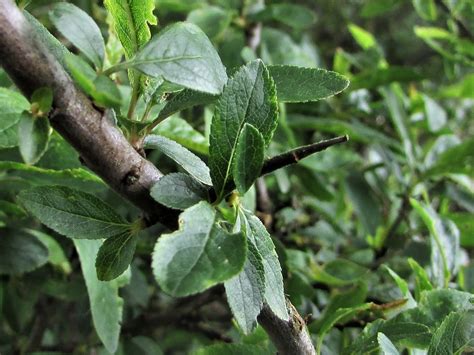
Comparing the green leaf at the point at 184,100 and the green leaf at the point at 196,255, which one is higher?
the green leaf at the point at 184,100

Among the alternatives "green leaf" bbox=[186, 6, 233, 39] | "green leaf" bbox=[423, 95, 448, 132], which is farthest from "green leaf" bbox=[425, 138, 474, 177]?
"green leaf" bbox=[186, 6, 233, 39]

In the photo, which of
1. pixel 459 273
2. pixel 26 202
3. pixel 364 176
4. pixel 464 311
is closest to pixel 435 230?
pixel 459 273

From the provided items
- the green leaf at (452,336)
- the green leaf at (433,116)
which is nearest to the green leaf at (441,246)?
the green leaf at (452,336)

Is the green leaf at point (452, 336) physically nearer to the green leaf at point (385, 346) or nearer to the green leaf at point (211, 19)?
the green leaf at point (385, 346)

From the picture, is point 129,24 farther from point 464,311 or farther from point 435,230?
point 435,230

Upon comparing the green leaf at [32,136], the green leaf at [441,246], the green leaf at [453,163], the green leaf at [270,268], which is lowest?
the green leaf at [453,163]

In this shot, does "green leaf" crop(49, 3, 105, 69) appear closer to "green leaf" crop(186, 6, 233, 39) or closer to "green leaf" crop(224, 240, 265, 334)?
"green leaf" crop(224, 240, 265, 334)

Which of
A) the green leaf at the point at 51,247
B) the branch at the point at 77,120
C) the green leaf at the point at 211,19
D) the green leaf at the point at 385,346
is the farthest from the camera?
the green leaf at the point at 211,19
